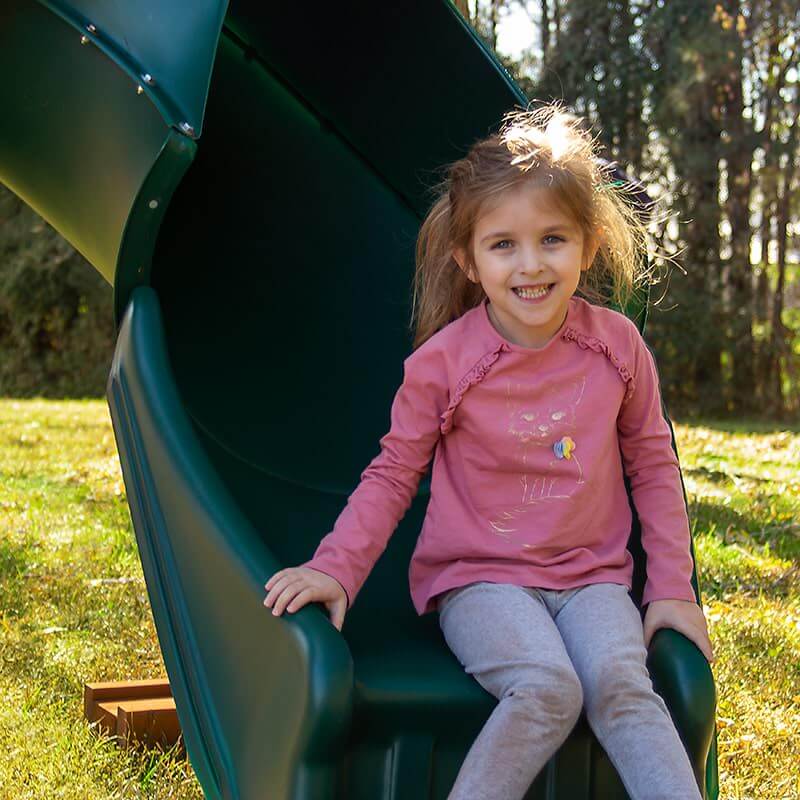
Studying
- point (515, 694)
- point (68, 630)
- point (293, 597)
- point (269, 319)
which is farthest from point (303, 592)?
point (68, 630)

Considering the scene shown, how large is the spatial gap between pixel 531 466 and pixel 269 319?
46.4 inches

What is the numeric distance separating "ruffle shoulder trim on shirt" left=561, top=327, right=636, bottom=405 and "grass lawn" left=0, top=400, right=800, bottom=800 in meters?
0.81

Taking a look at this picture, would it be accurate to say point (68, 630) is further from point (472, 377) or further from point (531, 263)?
point (531, 263)

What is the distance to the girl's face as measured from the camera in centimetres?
181

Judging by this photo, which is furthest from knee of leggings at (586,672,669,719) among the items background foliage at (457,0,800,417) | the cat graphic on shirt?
background foliage at (457,0,800,417)

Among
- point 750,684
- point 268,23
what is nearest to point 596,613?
point 750,684

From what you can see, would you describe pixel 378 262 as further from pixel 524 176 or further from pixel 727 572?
pixel 727 572

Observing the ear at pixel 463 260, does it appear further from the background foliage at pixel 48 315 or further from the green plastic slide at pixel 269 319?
the background foliage at pixel 48 315

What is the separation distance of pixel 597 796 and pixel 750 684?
3.96 feet

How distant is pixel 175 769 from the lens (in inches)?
84.9

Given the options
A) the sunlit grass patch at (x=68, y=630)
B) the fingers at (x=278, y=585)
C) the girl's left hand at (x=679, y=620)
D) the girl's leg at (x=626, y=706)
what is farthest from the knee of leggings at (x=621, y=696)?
the sunlit grass patch at (x=68, y=630)

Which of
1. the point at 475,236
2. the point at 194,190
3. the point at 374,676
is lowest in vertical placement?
the point at 374,676

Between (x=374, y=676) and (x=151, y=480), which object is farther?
(x=151, y=480)

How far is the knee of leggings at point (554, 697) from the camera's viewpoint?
1530 millimetres
